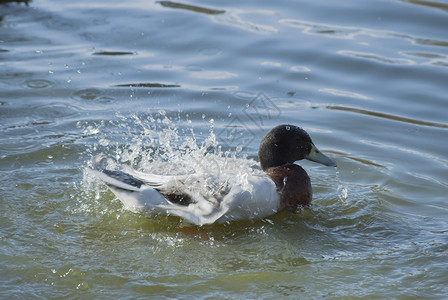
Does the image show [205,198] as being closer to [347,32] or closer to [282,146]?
[282,146]

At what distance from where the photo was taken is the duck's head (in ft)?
19.6

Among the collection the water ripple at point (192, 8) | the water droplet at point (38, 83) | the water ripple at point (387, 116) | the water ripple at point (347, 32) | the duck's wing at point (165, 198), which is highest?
the water ripple at point (192, 8)

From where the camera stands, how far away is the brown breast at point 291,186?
5750 millimetres

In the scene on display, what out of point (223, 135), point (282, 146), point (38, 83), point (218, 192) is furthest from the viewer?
point (38, 83)

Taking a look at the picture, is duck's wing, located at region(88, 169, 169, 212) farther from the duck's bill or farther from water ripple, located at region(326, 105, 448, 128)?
water ripple, located at region(326, 105, 448, 128)

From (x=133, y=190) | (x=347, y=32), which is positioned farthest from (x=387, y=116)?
(x=133, y=190)

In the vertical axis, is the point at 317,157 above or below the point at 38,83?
below

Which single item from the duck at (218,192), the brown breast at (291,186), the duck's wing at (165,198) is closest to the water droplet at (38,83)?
the duck at (218,192)

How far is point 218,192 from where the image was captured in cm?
550

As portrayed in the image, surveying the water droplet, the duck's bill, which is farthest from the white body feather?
the water droplet

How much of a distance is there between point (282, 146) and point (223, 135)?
1.45 m

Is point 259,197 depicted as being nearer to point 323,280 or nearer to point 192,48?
point 323,280

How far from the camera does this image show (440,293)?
15.4ft

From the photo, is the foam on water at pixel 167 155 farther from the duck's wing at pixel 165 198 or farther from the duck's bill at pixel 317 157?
the duck's bill at pixel 317 157
